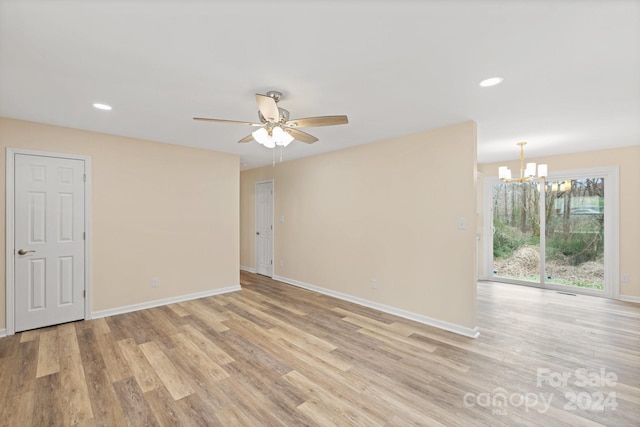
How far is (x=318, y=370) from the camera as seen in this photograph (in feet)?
8.20

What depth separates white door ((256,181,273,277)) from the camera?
6.11 m

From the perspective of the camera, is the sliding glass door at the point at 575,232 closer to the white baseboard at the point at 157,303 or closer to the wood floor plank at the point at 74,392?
the white baseboard at the point at 157,303

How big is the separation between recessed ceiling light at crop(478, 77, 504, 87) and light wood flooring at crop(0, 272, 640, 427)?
245 cm

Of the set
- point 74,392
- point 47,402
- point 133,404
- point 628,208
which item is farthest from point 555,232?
point 47,402

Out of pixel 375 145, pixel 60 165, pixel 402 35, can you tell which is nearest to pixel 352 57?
pixel 402 35

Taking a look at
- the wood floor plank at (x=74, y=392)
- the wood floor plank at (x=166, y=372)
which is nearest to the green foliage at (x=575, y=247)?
the wood floor plank at (x=166, y=372)

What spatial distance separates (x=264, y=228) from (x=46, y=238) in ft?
11.7

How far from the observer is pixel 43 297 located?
339 cm

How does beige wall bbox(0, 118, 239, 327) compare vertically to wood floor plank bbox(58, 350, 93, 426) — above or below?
above

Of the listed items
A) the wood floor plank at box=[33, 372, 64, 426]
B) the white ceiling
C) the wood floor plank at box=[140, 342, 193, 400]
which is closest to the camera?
the white ceiling

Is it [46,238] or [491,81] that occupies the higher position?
[491,81]

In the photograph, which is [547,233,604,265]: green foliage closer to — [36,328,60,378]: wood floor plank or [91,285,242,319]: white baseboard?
[91,285,242,319]: white baseboard

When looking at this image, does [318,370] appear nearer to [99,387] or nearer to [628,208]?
[99,387]

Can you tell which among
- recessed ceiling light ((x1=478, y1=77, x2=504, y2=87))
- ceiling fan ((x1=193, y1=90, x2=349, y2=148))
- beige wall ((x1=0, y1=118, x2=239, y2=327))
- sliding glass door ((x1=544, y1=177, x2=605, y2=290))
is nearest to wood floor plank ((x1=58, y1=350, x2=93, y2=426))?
beige wall ((x1=0, y1=118, x2=239, y2=327))
